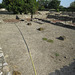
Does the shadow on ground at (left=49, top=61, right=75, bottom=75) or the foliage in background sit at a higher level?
the foliage in background

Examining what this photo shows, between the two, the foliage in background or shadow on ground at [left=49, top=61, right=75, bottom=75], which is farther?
the foliage in background

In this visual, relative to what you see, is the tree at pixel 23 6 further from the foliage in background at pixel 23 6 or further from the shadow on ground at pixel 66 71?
the shadow on ground at pixel 66 71

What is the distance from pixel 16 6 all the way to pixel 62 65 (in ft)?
80.0

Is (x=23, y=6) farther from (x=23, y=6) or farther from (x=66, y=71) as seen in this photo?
(x=66, y=71)

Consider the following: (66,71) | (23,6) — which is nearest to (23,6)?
(23,6)

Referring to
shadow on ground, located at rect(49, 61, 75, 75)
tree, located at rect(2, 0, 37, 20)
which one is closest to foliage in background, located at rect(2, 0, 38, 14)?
tree, located at rect(2, 0, 37, 20)

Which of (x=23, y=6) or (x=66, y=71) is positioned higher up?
(x=23, y=6)

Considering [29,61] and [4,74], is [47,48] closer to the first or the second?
[29,61]

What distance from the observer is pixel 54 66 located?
17.6ft

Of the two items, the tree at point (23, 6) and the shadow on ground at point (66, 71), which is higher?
the tree at point (23, 6)

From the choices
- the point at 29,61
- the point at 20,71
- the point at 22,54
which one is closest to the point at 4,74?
the point at 20,71

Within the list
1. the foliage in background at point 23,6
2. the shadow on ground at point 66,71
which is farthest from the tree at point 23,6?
the shadow on ground at point 66,71

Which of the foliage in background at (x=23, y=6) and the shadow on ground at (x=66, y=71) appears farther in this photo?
the foliage in background at (x=23, y=6)

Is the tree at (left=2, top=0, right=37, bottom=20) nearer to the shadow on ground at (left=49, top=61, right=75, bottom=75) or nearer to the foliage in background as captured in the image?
the foliage in background
